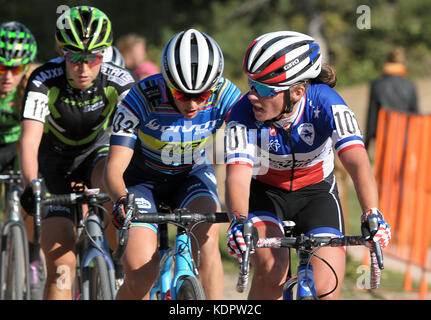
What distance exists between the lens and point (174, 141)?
17.2ft

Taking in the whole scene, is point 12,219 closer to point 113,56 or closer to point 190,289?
point 113,56

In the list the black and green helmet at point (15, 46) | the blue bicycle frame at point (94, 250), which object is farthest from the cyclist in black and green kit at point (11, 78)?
the blue bicycle frame at point (94, 250)

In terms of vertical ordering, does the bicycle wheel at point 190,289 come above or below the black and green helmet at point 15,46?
below

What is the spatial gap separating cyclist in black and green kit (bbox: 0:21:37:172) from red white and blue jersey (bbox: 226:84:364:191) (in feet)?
9.96

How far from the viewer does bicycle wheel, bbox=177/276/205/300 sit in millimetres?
4328

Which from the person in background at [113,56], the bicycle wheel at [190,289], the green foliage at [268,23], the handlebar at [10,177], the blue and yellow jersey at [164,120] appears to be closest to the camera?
the bicycle wheel at [190,289]

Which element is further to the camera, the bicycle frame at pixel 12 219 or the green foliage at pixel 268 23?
the green foliage at pixel 268 23

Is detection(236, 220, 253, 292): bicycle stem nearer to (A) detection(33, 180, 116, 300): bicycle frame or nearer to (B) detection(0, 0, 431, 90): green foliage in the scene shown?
(A) detection(33, 180, 116, 300): bicycle frame

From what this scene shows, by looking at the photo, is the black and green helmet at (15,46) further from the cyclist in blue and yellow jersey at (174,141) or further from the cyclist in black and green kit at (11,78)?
the cyclist in blue and yellow jersey at (174,141)

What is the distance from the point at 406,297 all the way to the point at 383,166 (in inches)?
70.0

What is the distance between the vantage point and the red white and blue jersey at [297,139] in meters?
4.50

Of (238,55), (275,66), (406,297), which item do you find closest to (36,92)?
(275,66)

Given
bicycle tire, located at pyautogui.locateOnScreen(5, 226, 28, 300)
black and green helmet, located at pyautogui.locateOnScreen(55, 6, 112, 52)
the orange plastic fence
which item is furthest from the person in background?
the orange plastic fence

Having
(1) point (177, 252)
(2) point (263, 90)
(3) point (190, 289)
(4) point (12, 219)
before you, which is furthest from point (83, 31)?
(3) point (190, 289)
